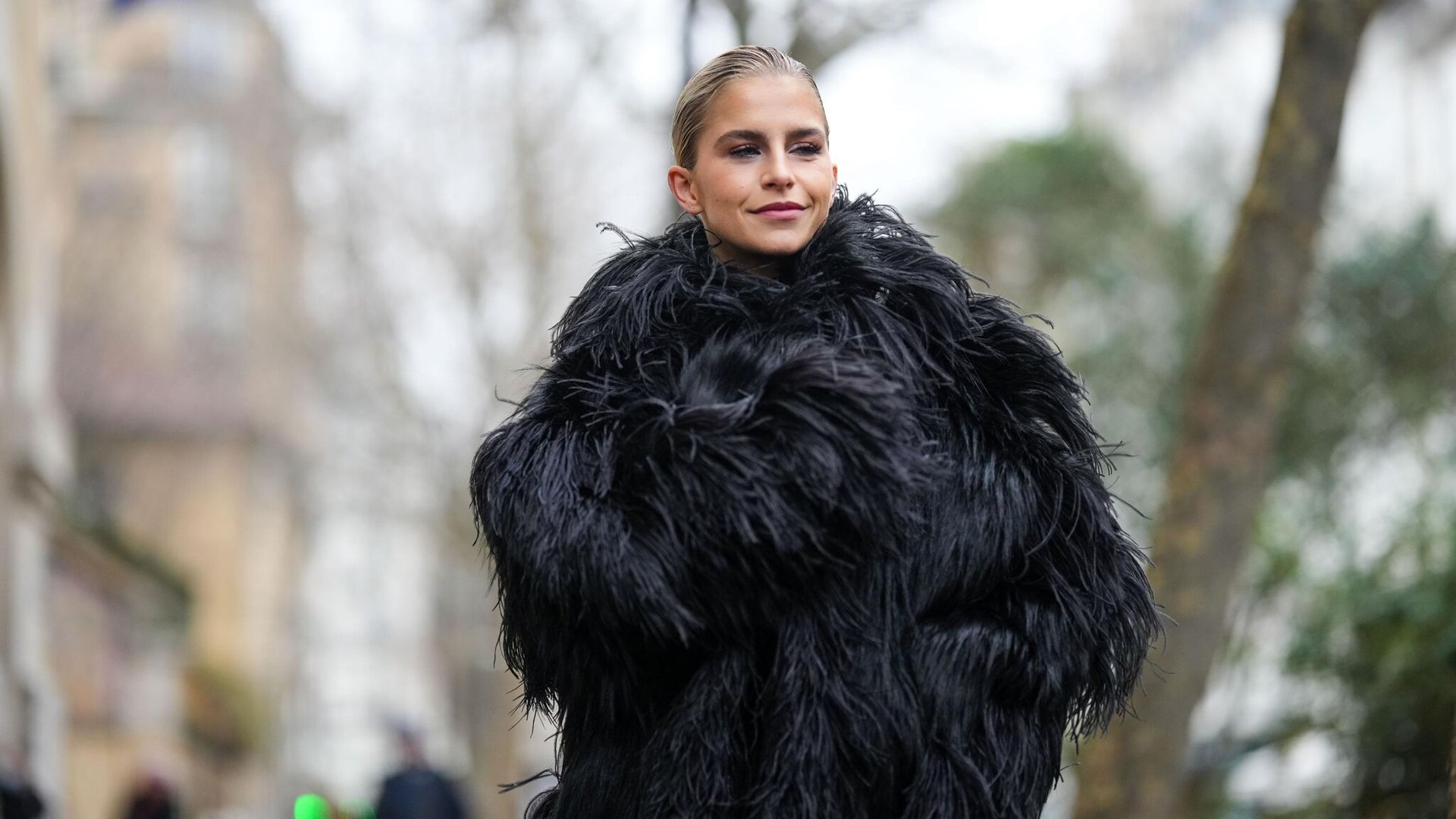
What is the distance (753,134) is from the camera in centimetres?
279

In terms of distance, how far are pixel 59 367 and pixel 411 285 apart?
1055cm

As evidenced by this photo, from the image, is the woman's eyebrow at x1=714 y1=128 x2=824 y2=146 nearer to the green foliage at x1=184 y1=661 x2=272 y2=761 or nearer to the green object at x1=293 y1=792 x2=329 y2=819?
the green object at x1=293 y1=792 x2=329 y2=819

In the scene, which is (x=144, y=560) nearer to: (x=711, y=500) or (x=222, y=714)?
(x=222, y=714)

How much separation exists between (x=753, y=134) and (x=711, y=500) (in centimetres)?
67

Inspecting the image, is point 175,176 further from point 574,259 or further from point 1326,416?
point 1326,416

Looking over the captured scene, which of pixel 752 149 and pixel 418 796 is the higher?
pixel 418 796

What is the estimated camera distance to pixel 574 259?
24.4 metres

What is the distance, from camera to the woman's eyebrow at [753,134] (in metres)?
2.78

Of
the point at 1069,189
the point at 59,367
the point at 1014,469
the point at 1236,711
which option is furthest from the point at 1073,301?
the point at 59,367

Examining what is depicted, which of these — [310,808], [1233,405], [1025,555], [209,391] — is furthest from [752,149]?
[209,391]

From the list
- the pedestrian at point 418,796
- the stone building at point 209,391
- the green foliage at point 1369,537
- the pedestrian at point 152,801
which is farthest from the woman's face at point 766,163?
the stone building at point 209,391

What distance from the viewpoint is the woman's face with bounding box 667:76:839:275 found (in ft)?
9.10

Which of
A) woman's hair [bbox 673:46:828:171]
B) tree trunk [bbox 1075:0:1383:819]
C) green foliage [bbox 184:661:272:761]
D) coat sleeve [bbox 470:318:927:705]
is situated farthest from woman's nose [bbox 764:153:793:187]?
green foliage [bbox 184:661:272:761]

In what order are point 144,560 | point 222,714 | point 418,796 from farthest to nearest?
point 222,714 → point 144,560 → point 418,796
